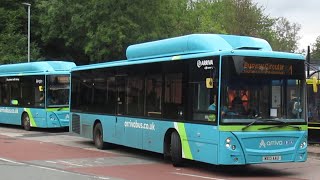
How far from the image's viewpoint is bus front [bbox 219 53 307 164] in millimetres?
11750

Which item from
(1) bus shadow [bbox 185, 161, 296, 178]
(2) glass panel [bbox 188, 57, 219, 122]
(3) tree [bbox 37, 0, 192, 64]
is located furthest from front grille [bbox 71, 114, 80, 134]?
(3) tree [bbox 37, 0, 192, 64]

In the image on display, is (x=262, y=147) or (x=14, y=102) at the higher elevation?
(x=14, y=102)

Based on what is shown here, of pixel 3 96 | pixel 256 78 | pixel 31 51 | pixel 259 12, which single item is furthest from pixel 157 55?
pixel 259 12

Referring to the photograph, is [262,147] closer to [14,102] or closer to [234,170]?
[234,170]

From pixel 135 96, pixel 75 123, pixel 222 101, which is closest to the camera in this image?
pixel 222 101

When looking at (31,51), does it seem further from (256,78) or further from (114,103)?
(256,78)

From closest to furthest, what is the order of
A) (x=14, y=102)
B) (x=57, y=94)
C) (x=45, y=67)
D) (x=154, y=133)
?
(x=154, y=133), (x=57, y=94), (x=45, y=67), (x=14, y=102)

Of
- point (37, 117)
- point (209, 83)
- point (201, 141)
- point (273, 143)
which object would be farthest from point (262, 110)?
point (37, 117)

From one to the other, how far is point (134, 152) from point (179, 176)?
584 centimetres

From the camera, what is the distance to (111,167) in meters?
13.7

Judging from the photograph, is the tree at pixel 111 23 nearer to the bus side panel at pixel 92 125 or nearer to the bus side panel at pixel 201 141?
the bus side panel at pixel 92 125

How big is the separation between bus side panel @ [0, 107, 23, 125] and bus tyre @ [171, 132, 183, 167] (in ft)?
52.6

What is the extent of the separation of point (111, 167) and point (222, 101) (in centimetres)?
379

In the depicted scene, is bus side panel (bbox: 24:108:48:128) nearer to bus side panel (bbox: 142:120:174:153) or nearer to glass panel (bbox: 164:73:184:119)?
bus side panel (bbox: 142:120:174:153)
